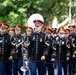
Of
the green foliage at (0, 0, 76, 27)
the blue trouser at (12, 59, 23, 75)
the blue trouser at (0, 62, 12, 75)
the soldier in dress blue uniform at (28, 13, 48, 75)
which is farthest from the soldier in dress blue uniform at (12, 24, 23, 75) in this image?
the green foliage at (0, 0, 76, 27)

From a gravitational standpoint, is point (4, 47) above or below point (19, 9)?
below

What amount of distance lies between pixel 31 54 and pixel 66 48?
196 cm

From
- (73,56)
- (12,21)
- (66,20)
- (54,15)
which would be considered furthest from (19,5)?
(73,56)

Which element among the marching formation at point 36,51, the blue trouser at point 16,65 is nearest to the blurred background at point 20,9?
the marching formation at point 36,51

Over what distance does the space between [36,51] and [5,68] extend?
1169mm

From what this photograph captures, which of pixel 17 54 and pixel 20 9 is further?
pixel 20 9

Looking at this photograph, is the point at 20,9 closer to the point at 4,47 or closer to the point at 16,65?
the point at 16,65

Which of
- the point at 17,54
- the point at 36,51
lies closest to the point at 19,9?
the point at 17,54

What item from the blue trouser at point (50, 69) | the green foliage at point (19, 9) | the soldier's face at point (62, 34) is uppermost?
the green foliage at point (19, 9)

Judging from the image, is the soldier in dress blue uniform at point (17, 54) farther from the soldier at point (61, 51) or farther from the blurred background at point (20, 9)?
the blurred background at point (20, 9)

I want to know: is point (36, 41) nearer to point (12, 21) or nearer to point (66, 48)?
point (66, 48)

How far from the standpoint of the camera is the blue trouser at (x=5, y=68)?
472 inches

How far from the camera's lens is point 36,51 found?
11672mm

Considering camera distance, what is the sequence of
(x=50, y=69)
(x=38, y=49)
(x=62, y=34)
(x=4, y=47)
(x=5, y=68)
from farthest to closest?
(x=50, y=69)
(x=62, y=34)
(x=5, y=68)
(x=4, y=47)
(x=38, y=49)
